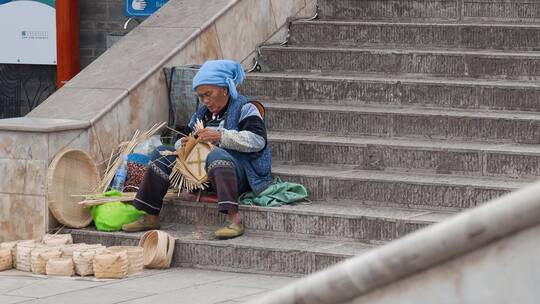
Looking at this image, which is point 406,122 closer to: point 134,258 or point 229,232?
point 229,232

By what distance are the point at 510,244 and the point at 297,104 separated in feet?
20.0

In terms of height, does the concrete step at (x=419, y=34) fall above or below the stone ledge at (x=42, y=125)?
above

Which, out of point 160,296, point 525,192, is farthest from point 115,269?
point 525,192

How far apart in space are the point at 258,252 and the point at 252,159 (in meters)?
0.69

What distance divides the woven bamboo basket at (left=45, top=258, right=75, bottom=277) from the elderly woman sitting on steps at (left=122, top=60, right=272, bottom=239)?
0.61m

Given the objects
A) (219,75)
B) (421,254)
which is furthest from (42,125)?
(421,254)

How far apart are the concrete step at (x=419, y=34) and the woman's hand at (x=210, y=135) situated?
228cm

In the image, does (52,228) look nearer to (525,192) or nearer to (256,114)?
(256,114)

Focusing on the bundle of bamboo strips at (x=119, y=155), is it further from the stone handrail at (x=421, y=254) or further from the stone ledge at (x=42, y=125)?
the stone handrail at (x=421, y=254)

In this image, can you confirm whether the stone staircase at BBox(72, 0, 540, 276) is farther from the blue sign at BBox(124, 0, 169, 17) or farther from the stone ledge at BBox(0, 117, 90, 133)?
the blue sign at BBox(124, 0, 169, 17)

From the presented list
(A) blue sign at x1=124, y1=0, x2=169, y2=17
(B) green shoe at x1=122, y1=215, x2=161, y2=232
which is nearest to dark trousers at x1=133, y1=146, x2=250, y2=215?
(B) green shoe at x1=122, y1=215, x2=161, y2=232

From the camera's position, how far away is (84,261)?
7.28m

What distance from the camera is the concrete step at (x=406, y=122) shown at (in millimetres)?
8000

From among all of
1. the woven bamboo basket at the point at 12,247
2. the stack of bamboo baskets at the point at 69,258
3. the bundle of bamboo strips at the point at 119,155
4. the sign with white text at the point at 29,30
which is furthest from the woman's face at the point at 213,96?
the sign with white text at the point at 29,30
